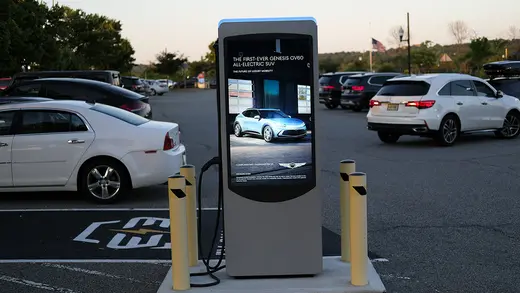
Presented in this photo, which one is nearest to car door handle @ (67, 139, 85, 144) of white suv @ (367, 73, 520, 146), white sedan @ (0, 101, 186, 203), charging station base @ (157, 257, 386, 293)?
white sedan @ (0, 101, 186, 203)

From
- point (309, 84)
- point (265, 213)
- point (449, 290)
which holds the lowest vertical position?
point (449, 290)

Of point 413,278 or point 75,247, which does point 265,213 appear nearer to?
point 413,278

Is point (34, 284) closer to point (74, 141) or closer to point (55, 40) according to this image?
point (74, 141)

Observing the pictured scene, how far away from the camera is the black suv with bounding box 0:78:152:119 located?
14422 millimetres

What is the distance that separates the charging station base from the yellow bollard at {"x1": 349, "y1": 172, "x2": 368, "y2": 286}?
0.11 m

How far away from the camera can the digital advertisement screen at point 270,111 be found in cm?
521

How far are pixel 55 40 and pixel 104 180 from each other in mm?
37429

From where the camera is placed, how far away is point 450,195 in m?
9.62

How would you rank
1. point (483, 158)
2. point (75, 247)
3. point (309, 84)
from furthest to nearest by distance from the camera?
point (483, 158) < point (75, 247) < point (309, 84)

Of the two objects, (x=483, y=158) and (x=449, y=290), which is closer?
(x=449, y=290)

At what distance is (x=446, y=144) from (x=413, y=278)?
33.7 feet

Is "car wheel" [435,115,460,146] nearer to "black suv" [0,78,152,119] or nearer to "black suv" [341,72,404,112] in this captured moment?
"black suv" [0,78,152,119]

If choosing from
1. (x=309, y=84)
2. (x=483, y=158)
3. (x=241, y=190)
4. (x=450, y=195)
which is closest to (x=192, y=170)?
(x=241, y=190)

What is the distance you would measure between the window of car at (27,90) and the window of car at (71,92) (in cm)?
29
